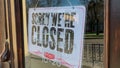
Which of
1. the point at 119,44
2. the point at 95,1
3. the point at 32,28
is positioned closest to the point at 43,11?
the point at 32,28

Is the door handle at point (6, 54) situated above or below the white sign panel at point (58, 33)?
Answer: below

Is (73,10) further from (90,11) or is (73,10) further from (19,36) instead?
(19,36)

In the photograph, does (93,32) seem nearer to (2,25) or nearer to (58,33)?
(58,33)

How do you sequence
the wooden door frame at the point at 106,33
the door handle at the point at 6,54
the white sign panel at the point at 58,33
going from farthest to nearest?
the door handle at the point at 6,54, the white sign panel at the point at 58,33, the wooden door frame at the point at 106,33

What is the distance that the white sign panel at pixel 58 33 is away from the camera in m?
1.18

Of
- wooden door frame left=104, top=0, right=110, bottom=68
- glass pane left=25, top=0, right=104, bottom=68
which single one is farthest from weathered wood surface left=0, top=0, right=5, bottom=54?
wooden door frame left=104, top=0, right=110, bottom=68

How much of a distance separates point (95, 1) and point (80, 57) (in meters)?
0.29

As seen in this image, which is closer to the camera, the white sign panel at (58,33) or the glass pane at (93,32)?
the glass pane at (93,32)

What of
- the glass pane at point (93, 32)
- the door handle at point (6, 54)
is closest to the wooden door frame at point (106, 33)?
the glass pane at point (93, 32)

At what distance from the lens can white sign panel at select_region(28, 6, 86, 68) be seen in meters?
1.18

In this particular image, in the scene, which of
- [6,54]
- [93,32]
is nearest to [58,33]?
[93,32]

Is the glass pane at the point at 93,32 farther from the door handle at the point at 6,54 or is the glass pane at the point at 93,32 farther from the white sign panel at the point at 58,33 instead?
the door handle at the point at 6,54

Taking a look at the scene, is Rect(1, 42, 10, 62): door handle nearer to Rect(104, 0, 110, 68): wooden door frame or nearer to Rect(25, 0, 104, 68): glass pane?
Rect(25, 0, 104, 68): glass pane

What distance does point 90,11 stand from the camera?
3.66 feet
